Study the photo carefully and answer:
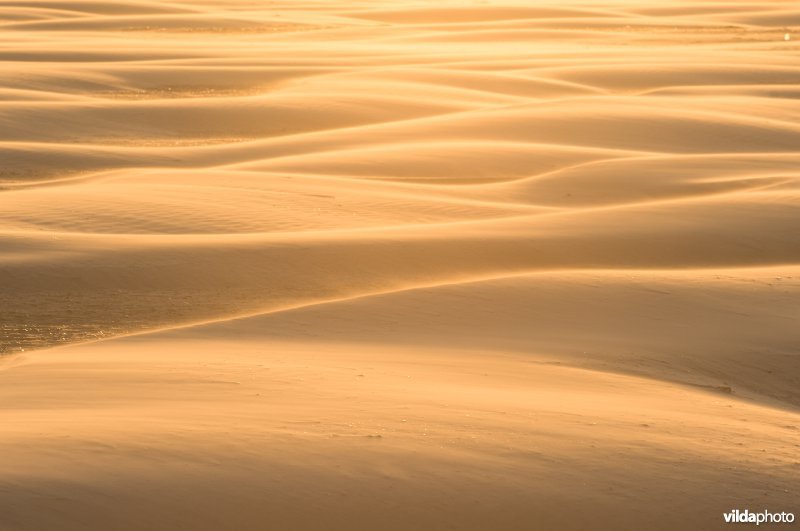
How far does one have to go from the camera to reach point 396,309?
3.50m

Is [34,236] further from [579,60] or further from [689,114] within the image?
[579,60]

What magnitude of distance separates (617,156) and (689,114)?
50.1 inches

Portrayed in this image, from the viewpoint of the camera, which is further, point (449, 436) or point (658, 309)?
point (658, 309)

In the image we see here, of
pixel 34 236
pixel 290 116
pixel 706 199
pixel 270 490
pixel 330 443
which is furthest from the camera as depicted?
pixel 290 116

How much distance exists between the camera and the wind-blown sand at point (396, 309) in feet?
7.12

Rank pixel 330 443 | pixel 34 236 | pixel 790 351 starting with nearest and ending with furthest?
pixel 330 443 → pixel 790 351 → pixel 34 236

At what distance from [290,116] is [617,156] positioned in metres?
2.36

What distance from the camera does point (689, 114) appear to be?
7.49 m

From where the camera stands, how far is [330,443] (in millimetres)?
2312

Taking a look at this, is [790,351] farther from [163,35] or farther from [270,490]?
[163,35]

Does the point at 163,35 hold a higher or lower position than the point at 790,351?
higher

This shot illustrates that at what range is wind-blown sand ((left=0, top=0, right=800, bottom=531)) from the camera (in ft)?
7.12

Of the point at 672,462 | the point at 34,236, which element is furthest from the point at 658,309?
the point at 34,236

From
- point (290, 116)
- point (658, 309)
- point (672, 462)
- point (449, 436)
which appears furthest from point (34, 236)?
Answer: point (290, 116)
